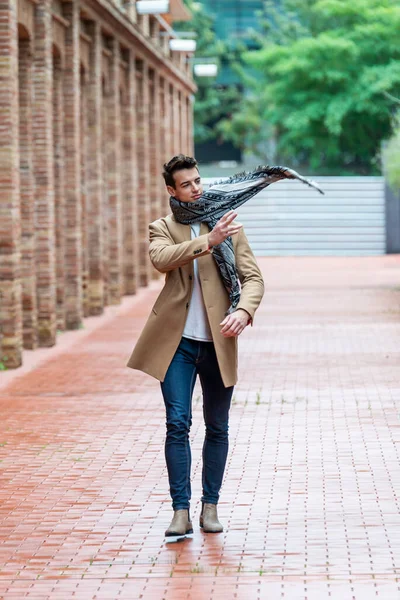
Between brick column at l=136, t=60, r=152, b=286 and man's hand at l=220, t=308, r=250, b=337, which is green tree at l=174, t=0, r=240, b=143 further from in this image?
man's hand at l=220, t=308, r=250, b=337

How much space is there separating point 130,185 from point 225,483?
22.3 meters

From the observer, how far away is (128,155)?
99.6ft

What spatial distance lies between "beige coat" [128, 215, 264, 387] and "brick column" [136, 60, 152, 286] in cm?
2524

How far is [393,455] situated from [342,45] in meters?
43.7

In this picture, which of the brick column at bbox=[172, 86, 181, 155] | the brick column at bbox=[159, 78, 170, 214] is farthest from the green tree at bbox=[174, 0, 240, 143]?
the brick column at bbox=[159, 78, 170, 214]

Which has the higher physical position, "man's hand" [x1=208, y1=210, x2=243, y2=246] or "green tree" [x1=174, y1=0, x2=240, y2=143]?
"green tree" [x1=174, y1=0, x2=240, y2=143]

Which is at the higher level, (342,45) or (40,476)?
(342,45)

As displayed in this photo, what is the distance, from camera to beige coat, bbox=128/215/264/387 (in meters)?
7.04

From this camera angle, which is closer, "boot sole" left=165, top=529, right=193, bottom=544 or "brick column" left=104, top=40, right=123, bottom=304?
"boot sole" left=165, top=529, right=193, bottom=544

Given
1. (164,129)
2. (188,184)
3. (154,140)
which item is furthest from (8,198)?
(164,129)

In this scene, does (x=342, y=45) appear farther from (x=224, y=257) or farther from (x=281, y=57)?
(x=224, y=257)

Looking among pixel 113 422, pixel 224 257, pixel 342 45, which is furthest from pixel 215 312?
pixel 342 45

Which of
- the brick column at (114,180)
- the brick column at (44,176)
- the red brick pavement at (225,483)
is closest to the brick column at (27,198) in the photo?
the brick column at (44,176)

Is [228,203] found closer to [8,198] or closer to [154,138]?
[8,198]
